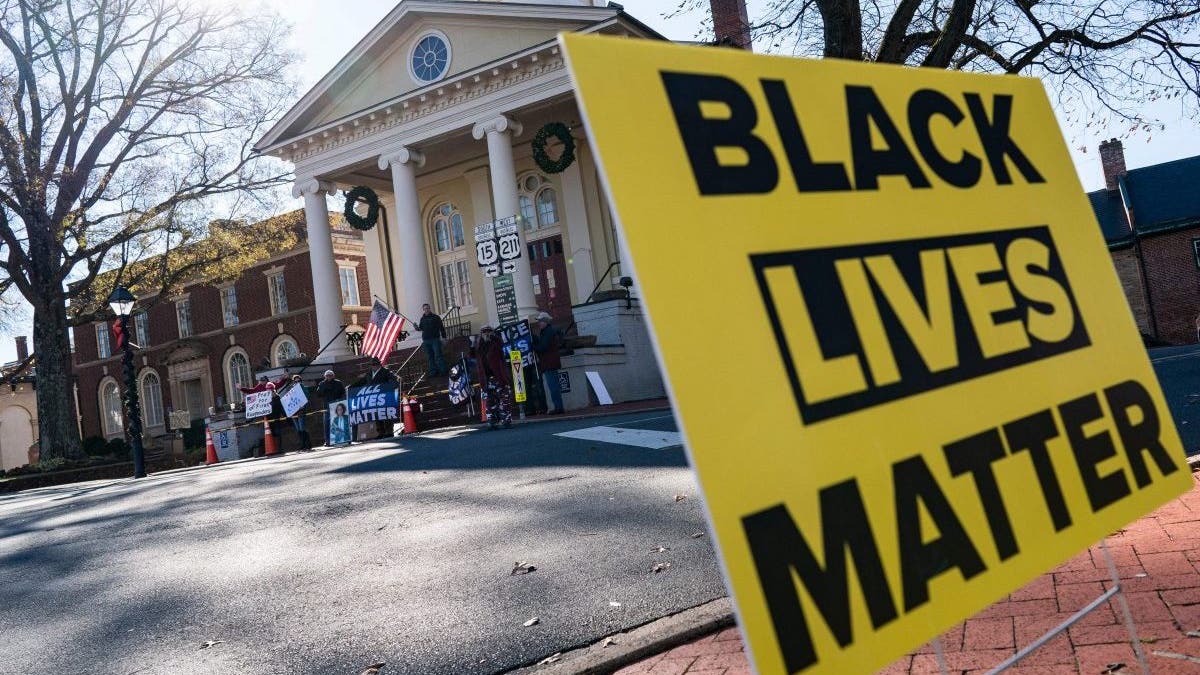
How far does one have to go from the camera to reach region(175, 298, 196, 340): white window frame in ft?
150

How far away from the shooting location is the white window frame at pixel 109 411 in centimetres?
4912

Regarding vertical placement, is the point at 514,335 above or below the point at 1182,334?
above

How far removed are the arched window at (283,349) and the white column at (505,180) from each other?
20042 millimetres

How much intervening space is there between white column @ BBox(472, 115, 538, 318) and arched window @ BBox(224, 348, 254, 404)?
2336 centimetres

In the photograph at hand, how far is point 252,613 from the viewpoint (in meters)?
4.89

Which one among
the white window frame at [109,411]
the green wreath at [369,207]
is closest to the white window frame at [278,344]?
the white window frame at [109,411]

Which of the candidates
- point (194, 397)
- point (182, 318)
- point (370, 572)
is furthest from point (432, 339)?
point (182, 318)

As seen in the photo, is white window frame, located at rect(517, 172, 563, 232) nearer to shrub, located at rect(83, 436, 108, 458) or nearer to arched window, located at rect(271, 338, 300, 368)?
shrub, located at rect(83, 436, 108, 458)

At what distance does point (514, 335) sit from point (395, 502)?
323 inches

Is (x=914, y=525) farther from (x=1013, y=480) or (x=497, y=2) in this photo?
(x=497, y=2)

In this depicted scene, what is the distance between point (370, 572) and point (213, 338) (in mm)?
42562

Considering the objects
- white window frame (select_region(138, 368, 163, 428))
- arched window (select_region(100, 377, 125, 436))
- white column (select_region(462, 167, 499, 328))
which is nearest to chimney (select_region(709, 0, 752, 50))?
white column (select_region(462, 167, 499, 328))

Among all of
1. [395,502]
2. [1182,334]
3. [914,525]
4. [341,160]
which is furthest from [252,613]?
[1182,334]

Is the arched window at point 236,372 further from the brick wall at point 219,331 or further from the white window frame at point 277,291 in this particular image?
the white window frame at point 277,291
